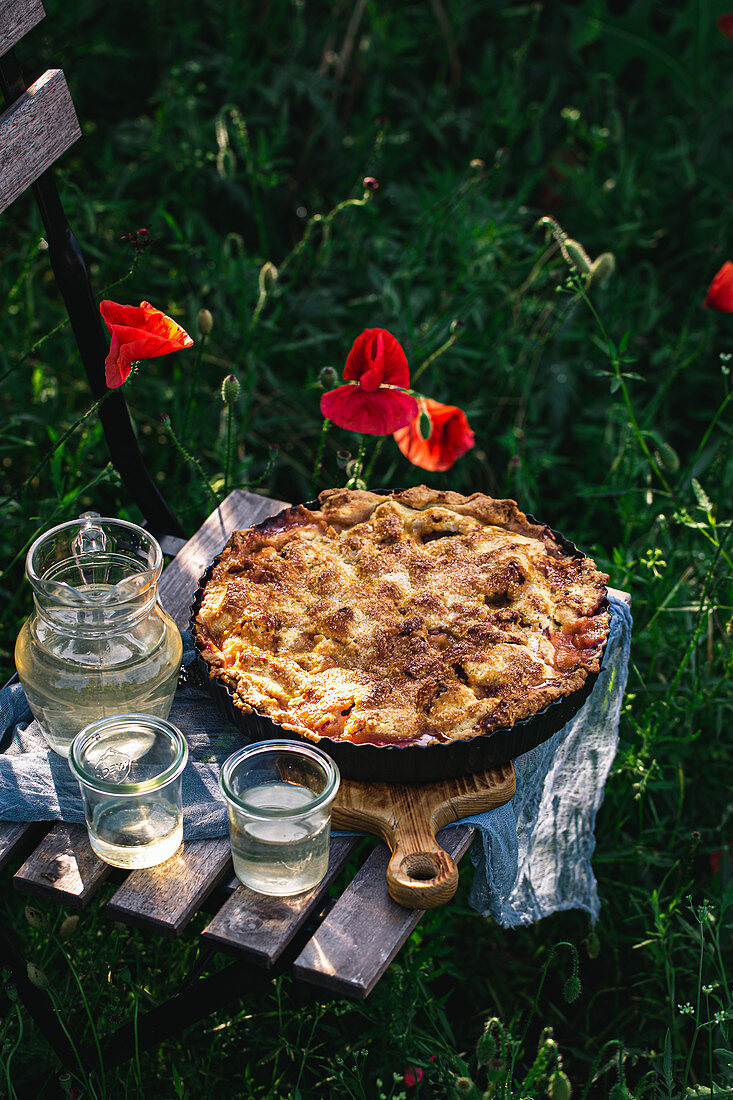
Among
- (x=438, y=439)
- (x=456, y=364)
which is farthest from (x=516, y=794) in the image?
(x=456, y=364)

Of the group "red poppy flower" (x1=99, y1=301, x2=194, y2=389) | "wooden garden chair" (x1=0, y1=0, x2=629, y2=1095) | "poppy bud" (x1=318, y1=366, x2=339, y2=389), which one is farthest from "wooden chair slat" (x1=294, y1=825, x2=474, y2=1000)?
"poppy bud" (x1=318, y1=366, x2=339, y2=389)

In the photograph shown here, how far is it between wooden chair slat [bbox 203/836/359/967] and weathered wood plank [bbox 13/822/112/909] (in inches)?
8.3

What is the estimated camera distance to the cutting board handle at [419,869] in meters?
1.62

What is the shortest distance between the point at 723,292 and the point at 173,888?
2.15 meters

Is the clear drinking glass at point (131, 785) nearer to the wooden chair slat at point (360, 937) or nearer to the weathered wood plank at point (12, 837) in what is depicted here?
the weathered wood plank at point (12, 837)

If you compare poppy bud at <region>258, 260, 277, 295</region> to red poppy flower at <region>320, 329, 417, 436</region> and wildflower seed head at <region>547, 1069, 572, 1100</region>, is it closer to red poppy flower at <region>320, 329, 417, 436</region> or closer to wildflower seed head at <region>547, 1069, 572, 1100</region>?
red poppy flower at <region>320, 329, 417, 436</region>

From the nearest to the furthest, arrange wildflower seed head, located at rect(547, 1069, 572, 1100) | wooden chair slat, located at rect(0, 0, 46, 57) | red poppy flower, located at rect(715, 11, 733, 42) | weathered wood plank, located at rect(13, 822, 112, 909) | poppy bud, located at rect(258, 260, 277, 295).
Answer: wildflower seed head, located at rect(547, 1069, 572, 1100) < weathered wood plank, located at rect(13, 822, 112, 909) < wooden chair slat, located at rect(0, 0, 46, 57) < poppy bud, located at rect(258, 260, 277, 295) < red poppy flower, located at rect(715, 11, 733, 42)

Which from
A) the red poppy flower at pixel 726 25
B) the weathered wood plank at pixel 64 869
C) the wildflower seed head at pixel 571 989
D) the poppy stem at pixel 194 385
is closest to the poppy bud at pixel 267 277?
the poppy stem at pixel 194 385

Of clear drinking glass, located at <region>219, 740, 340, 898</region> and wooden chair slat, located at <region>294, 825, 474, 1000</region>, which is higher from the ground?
clear drinking glass, located at <region>219, 740, 340, 898</region>

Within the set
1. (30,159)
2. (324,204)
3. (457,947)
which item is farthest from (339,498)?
(324,204)

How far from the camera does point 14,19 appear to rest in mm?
1854

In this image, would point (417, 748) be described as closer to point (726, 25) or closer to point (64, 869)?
point (64, 869)

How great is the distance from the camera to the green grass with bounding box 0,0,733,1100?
237cm

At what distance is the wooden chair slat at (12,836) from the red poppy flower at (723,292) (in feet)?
7.15
